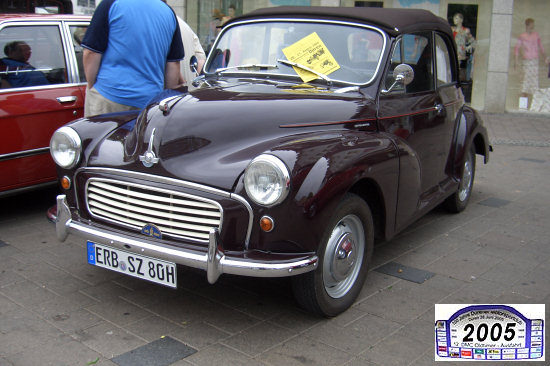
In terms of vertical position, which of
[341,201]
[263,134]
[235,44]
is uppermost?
[235,44]

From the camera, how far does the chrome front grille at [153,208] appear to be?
10.5ft

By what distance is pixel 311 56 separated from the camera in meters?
4.43

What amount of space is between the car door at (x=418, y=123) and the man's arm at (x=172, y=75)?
198 cm

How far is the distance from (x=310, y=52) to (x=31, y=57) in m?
→ 2.56

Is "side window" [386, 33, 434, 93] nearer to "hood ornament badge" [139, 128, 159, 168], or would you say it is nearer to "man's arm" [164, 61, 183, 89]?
"hood ornament badge" [139, 128, 159, 168]

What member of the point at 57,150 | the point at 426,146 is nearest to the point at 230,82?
the point at 57,150

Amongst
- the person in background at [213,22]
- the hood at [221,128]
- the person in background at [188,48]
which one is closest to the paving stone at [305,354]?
the hood at [221,128]

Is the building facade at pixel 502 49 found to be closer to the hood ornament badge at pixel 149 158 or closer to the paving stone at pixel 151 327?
the hood ornament badge at pixel 149 158

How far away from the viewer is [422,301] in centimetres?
391

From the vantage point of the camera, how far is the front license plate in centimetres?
333

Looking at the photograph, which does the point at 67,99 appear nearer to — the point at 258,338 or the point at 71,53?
the point at 71,53

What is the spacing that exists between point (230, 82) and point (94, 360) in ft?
7.30

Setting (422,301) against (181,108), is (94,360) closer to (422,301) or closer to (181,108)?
(181,108)

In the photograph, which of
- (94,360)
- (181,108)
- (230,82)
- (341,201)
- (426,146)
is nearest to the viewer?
(94,360)
